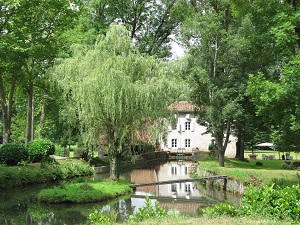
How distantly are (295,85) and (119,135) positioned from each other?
9222 millimetres

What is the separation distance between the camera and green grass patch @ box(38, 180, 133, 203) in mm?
17547

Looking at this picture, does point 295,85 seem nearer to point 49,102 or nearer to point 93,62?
point 93,62

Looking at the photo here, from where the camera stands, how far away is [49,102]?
29.9m

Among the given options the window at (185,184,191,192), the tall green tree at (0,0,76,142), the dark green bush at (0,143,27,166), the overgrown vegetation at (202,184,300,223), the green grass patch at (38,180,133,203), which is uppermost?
the tall green tree at (0,0,76,142)

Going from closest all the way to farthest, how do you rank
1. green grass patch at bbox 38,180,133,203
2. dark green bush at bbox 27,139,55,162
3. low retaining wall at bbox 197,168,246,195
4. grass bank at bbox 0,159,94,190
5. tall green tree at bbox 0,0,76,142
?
green grass patch at bbox 38,180,133,203
low retaining wall at bbox 197,168,246,195
tall green tree at bbox 0,0,76,142
grass bank at bbox 0,159,94,190
dark green bush at bbox 27,139,55,162

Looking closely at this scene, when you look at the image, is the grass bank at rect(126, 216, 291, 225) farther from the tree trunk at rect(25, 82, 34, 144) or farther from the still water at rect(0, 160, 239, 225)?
the tree trunk at rect(25, 82, 34, 144)

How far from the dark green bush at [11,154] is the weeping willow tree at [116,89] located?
623 cm

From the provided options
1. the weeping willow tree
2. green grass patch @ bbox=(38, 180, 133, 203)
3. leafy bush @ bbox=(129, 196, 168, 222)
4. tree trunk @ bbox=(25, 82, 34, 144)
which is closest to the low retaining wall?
the weeping willow tree

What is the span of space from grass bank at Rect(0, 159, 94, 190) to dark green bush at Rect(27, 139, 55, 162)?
677 mm

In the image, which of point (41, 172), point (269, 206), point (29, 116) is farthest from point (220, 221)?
point (29, 116)

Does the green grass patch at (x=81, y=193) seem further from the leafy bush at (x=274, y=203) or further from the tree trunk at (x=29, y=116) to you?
the tree trunk at (x=29, y=116)

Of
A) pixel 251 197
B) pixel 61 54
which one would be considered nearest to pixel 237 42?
pixel 61 54

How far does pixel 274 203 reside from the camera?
8.84 metres

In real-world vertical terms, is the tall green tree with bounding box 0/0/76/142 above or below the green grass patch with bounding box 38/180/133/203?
above
